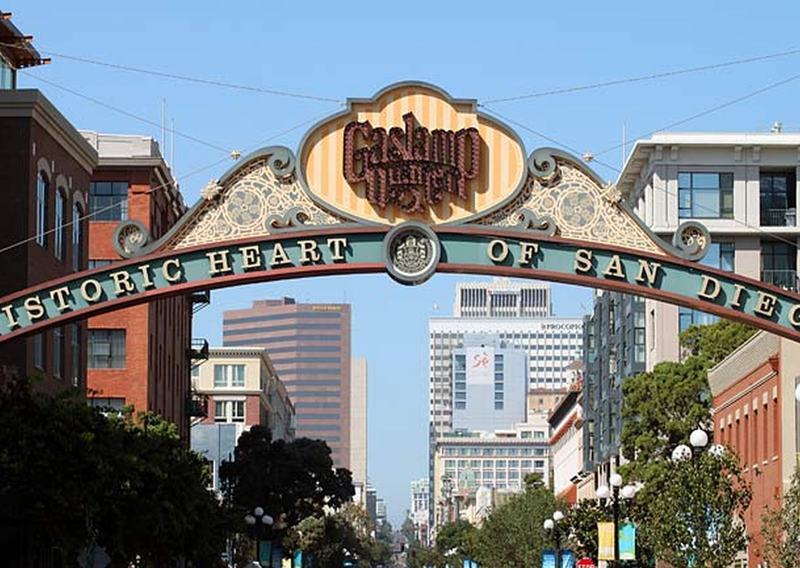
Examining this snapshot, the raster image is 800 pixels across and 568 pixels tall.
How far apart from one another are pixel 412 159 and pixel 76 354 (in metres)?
32.5

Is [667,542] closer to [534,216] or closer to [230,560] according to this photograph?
[534,216]

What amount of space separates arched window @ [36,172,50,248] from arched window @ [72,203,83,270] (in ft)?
13.3

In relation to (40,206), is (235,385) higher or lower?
higher

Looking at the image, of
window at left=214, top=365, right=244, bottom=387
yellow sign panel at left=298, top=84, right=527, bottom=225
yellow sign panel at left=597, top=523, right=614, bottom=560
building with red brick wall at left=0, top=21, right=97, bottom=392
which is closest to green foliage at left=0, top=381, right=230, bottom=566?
building with red brick wall at left=0, top=21, right=97, bottom=392

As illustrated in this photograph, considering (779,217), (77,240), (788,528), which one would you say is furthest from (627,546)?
(779,217)

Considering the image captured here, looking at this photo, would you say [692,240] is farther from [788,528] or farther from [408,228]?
[788,528]

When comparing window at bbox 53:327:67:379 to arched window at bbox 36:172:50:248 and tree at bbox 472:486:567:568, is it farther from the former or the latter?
tree at bbox 472:486:567:568

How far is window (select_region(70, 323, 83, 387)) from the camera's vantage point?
60219 millimetres

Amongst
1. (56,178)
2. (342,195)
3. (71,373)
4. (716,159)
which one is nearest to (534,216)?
(342,195)

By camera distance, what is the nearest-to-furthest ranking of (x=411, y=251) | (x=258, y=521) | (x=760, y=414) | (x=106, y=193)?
(x=411, y=251), (x=760, y=414), (x=258, y=521), (x=106, y=193)

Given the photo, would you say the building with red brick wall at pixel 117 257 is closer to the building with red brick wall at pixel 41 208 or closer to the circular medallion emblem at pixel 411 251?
the building with red brick wall at pixel 41 208

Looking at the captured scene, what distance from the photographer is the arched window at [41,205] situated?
174ft

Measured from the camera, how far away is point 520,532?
106625mm

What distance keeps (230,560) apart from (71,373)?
5136 cm
